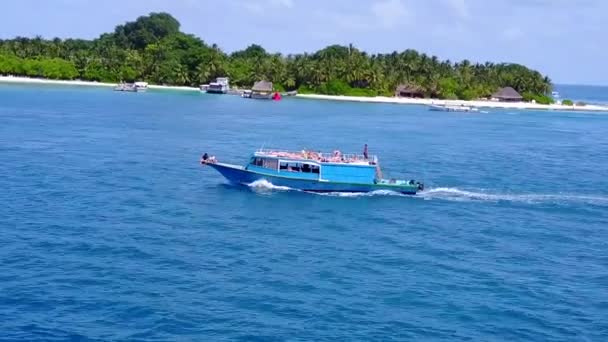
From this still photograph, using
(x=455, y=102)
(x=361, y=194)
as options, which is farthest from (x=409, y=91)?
(x=361, y=194)

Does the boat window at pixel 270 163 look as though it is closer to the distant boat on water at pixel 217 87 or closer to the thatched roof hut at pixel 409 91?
the distant boat on water at pixel 217 87

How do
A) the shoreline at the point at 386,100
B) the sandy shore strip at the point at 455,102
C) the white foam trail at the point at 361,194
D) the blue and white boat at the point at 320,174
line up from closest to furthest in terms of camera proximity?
the blue and white boat at the point at 320,174, the white foam trail at the point at 361,194, the sandy shore strip at the point at 455,102, the shoreline at the point at 386,100

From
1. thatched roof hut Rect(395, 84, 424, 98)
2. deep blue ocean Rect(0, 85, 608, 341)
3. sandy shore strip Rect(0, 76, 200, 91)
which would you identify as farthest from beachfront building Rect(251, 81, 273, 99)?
deep blue ocean Rect(0, 85, 608, 341)

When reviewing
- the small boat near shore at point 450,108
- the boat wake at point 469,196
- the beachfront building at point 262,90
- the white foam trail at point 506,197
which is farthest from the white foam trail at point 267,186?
the beachfront building at point 262,90

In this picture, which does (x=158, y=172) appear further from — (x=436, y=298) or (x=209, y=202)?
(x=436, y=298)

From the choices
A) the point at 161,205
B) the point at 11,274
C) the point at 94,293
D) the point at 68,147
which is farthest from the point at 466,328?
the point at 68,147

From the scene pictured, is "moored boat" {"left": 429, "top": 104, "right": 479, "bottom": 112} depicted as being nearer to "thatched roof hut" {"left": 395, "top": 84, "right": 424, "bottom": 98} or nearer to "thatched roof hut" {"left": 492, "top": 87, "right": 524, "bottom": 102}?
"thatched roof hut" {"left": 395, "top": 84, "right": 424, "bottom": 98}

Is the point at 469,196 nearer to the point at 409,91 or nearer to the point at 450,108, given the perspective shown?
the point at 450,108
